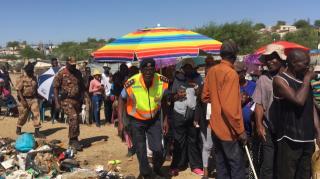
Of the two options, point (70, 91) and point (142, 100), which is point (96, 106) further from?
point (142, 100)

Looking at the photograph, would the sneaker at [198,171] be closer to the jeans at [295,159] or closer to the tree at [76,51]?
the jeans at [295,159]

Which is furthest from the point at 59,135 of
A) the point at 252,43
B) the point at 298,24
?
the point at 298,24

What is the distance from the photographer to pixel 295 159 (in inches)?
174

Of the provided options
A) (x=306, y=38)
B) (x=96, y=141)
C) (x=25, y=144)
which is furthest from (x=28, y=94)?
(x=306, y=38)

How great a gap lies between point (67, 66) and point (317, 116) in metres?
5.78

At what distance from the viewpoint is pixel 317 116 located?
15.8ft

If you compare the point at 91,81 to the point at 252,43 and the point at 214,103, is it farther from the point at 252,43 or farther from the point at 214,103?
the point at 252,43

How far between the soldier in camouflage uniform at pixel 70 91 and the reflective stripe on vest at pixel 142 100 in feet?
9.99

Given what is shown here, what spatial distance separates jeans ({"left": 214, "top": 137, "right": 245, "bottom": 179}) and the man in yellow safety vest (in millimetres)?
1658

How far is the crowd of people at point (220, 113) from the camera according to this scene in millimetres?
4414

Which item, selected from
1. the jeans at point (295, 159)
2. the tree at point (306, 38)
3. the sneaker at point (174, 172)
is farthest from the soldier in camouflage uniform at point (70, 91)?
the tree at point (306, 38)

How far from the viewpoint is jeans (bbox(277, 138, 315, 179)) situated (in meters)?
4.42

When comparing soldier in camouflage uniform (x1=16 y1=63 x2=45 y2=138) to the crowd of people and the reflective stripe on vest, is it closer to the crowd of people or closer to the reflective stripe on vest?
the crowd of people

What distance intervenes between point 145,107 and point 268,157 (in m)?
1.95
